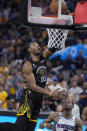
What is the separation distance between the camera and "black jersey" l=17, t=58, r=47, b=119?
6.78 metres

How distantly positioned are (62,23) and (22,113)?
1835 mm

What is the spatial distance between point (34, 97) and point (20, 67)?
8048 millimetres

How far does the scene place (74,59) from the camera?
49.2 feet

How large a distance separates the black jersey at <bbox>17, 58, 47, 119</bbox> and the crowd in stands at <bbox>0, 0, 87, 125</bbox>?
965 mm

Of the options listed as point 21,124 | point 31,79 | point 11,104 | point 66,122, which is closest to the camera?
point 31,79

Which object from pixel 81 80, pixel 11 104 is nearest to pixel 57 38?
pixel 11 104

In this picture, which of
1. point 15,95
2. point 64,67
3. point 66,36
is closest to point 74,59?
point 64,67

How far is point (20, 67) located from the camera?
48.6 ft

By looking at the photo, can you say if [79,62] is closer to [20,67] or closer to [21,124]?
[20,67]

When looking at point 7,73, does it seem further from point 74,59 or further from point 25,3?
point 25,3

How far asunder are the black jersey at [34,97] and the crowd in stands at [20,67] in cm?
96

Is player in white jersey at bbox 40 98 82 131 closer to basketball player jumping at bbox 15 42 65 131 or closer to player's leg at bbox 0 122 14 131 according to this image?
basketball player jumping at bbox 15 42 65 131

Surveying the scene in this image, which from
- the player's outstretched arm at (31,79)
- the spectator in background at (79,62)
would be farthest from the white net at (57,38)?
the spectator in background at (79,62)

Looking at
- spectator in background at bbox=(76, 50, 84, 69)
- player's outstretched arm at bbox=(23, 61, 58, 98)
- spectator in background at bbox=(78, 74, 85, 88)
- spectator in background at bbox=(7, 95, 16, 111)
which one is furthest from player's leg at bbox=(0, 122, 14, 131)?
spectator in background at bbox=(76, 50, 84, 69)
